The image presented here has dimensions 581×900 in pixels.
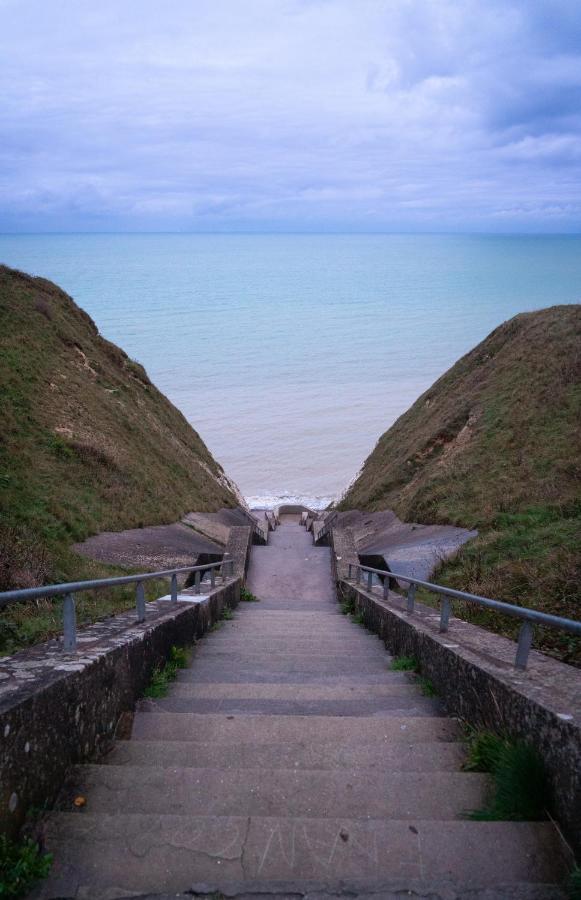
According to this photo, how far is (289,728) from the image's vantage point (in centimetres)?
410

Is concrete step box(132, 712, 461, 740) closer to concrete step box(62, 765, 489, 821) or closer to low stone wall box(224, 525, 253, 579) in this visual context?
concrete step box(62, 765, 489, 821)

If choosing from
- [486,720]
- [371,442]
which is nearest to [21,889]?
[486,720]

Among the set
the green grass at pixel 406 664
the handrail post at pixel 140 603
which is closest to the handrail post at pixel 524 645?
the green grass at pixel 406 664

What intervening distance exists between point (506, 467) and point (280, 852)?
1410 cm

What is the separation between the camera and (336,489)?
34938mm

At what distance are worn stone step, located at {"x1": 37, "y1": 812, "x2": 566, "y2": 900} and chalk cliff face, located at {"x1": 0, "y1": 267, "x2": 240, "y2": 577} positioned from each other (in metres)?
6.16

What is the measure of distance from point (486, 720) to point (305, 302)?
14690cm

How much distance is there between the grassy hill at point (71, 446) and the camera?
38.8 ft

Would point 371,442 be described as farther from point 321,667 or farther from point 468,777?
point 468,777

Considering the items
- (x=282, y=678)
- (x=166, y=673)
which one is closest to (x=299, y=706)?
(x=282, y=678)

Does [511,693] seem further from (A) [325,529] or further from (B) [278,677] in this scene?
(A) [325,529]

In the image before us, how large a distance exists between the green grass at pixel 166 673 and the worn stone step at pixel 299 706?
0.11m

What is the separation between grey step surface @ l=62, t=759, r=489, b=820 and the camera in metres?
3.08

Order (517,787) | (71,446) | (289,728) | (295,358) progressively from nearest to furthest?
(517,787) → (289,728) → (71,446) → (295,358)
